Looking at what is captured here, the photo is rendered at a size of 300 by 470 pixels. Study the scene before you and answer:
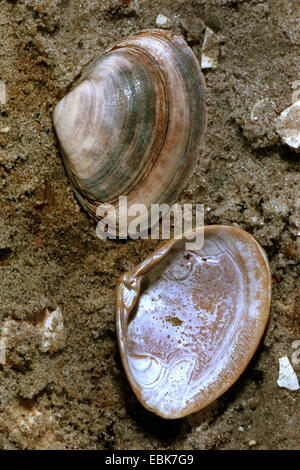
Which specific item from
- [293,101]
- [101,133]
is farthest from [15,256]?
[293,101]

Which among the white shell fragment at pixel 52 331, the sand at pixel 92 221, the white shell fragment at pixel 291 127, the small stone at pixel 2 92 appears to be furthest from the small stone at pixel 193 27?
the white shell fragment at pixel 52 331

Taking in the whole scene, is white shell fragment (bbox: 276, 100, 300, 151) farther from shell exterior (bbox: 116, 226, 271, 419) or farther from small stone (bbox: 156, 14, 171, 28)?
small stone (bbox: 156, 14, 171, 28)

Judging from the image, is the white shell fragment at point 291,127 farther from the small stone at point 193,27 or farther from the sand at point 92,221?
the small stone at point 193,27

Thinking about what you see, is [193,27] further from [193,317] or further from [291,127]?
[193,317]

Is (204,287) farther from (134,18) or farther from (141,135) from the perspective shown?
(134,18)

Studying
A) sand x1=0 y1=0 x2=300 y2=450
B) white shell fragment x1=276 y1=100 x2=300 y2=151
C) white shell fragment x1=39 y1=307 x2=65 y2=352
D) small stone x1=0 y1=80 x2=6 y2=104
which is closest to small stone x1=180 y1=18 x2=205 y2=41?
sand x1=0 y1=0 x2=300 y2=450

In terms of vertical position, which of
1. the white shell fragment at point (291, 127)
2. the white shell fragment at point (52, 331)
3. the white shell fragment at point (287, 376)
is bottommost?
the white shell fragment at point (287, 376)

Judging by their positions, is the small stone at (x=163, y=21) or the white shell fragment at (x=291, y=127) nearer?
the white shell fragment at (x=291, y=127)
